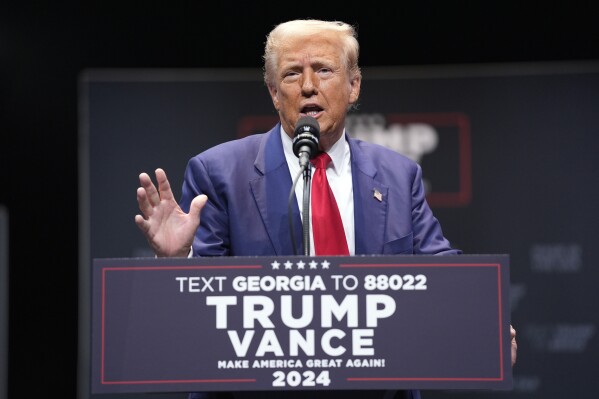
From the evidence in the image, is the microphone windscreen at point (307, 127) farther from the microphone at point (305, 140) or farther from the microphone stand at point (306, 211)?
the microphone stand at point (306, 211)

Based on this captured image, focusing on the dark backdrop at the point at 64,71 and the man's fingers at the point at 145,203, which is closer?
the man's fingers at the point at 145,203

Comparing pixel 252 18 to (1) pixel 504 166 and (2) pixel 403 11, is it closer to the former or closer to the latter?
(2) pixel 403 11

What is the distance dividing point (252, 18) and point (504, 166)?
49.4 inches

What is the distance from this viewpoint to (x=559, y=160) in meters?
4.24

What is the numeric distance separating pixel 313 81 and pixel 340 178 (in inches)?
9.6

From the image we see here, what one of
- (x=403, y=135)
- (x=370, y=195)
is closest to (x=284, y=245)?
(x=370, y=195)

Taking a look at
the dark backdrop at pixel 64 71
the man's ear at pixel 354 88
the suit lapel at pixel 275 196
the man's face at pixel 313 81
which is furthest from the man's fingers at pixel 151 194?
the dark backdrop at pixel 64 71

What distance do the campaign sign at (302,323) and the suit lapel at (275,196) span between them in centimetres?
46

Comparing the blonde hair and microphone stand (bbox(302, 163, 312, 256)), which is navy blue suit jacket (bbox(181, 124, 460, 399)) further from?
microphone stand (bbox(302, 163, 312, 256))

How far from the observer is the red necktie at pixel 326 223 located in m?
2.31

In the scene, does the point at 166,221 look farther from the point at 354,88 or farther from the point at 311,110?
the point at 354,88

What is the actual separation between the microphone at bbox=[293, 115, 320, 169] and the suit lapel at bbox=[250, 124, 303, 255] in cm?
24

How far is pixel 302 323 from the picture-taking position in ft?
6.12

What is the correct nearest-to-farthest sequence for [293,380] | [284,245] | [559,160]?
[293,380] → [284,245] → [559,160]
